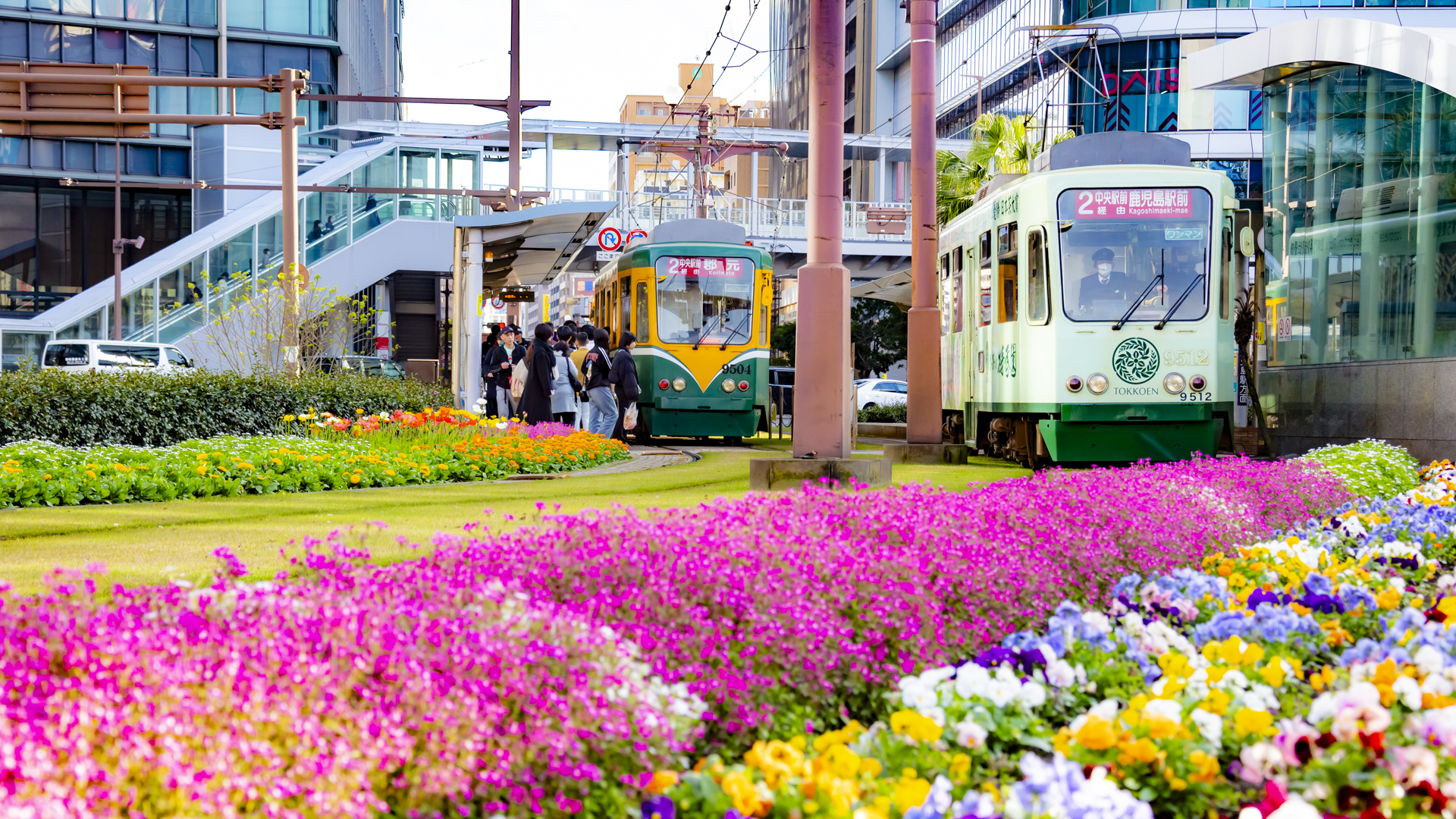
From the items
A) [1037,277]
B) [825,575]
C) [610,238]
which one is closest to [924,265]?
[1037,277]

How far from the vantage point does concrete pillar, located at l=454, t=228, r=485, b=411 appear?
66.7 feet

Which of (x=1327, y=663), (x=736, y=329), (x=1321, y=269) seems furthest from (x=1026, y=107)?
(x=1327, y=663)

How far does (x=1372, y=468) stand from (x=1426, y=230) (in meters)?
5.46

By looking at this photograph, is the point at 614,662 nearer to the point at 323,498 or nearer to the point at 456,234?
the point at 323,498

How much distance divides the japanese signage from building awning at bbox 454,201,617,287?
4.44 ft

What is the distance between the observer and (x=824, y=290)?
11141 millimetres

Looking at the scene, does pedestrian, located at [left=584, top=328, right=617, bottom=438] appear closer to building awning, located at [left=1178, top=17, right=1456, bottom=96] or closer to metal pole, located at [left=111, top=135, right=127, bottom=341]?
building awning, located at [left=1178, top=17, right=1456, bottom=96]

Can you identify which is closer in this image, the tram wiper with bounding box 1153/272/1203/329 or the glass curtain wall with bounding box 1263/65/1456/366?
the tram wiper with bounding box 1153/272/1203/329

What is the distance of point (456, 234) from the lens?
21656mm

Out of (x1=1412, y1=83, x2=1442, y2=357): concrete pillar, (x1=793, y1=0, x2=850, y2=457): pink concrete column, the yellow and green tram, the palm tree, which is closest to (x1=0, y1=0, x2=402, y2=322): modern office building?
the palm tree

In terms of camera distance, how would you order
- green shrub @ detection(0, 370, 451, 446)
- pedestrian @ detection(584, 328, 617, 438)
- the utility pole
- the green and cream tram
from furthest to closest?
1. the utility pole
2. pedestrian @ detection(584, 328, 617, 438)
3. the green and cream tram
4. green shrub @ detection(0, 370, 451, 446)

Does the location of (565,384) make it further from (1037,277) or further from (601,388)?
(1037,277)

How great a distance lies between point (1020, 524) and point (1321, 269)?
1216 centimetres

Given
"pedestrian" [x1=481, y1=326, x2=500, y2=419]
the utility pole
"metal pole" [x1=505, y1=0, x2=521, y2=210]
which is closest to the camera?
"pedestrian" [x1=481, y1=326, x2=500, y2=419]
